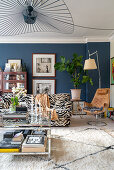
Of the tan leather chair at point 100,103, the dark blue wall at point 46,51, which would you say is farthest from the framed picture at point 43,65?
the tan leather chair at point 100,103

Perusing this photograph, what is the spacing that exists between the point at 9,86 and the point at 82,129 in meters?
3.06

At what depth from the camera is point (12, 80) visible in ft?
18.5

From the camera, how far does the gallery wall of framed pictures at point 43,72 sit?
6.04 metres

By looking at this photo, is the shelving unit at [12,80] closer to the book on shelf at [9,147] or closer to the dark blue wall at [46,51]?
the dark blue wall at [46,51]

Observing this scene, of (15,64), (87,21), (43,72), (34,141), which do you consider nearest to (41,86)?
(43,72)

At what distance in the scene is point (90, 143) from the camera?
2797 millimetres

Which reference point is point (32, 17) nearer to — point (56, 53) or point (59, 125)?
point (59, 125)

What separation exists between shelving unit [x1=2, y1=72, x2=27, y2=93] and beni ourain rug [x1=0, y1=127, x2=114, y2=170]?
295 cm

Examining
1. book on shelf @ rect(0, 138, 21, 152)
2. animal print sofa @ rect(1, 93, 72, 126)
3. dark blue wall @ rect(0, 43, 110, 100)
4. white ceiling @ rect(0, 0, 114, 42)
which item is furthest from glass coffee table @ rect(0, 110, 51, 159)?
dark blue wall @ rect(0, 43, 110, 100)

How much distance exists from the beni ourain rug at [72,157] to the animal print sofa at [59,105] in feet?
2.40

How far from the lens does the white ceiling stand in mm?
3484

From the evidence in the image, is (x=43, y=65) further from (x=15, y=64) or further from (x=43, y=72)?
(x=15, y=64)

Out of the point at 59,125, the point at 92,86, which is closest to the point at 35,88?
the point at 92,86

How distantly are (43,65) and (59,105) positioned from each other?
2359 millimetres
